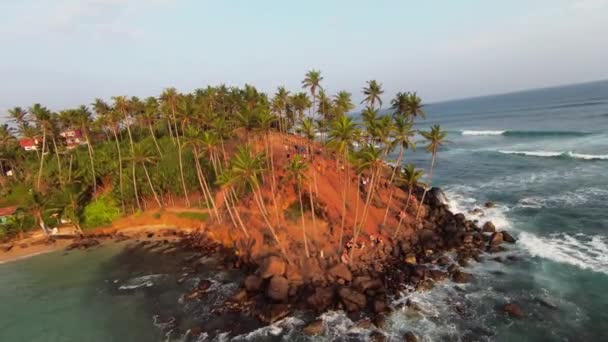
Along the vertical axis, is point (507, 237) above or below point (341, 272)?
below

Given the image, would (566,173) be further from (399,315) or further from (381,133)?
(399,315)

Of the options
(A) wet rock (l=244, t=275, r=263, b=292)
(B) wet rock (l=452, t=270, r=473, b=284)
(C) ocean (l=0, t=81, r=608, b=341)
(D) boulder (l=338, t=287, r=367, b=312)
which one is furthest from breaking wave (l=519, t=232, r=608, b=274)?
(A) wet rock (l=244, t=275, r=263, b=292)

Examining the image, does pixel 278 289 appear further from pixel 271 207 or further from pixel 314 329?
pixel 271 207

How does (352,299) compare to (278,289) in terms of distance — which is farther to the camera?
(278,289)

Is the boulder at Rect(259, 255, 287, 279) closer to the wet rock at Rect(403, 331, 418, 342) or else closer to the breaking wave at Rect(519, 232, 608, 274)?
the wet rock at Rect(403, 331, 418, 342)

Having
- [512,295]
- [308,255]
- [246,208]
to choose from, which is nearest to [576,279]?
[512,295]

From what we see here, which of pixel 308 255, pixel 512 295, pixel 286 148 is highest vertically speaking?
pixel 286 148

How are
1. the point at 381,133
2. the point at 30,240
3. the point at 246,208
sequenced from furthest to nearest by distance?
the point at 30,240 < the point at 246,208 < the point at 381,133

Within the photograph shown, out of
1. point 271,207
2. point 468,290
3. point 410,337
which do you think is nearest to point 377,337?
point 410,337
